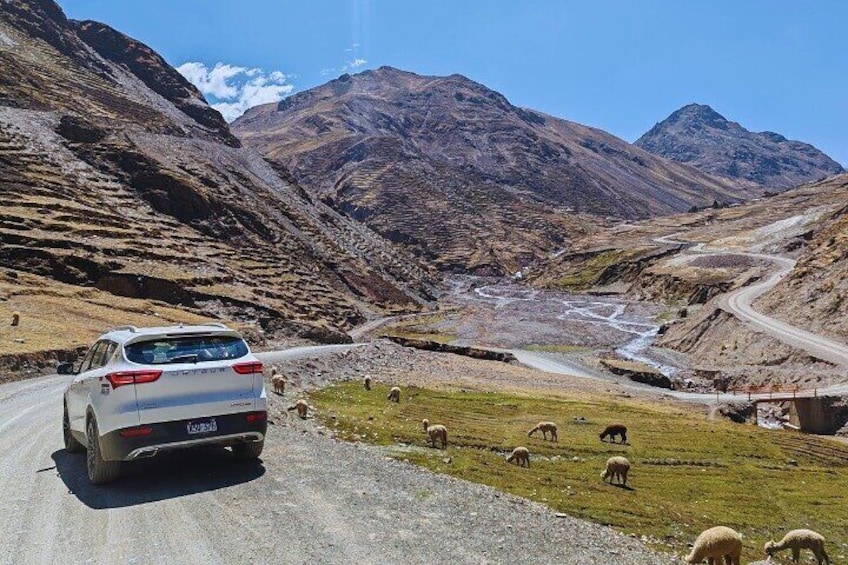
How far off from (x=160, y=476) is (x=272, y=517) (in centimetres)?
389

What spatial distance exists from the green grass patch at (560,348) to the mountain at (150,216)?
36311 mm

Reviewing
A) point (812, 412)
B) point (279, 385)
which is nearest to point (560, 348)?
point (812, 412)

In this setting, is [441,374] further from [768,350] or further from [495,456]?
[768,350]

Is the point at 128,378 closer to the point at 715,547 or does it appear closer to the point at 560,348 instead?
the point at 715,547

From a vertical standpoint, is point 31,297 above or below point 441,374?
above

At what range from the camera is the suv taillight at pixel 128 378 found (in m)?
12.4

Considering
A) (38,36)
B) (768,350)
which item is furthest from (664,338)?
(38,36)

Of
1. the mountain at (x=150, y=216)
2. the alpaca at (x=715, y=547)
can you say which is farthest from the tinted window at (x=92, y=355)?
the mountain at (x=150, y=216)

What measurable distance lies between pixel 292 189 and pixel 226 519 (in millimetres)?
174836

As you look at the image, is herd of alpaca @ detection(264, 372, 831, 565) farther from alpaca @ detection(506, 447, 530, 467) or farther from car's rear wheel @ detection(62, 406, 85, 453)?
car's rear wheel @ detection(62, 406, 85, 453)

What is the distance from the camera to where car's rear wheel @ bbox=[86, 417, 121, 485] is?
12781 millimetres

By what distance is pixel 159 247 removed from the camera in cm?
9544

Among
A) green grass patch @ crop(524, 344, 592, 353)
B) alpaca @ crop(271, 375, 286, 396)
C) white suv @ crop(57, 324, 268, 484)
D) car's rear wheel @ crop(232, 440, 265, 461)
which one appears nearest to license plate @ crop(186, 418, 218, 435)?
white suv @ crop(57, 324, 268, 484)

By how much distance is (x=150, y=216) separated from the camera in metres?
112
